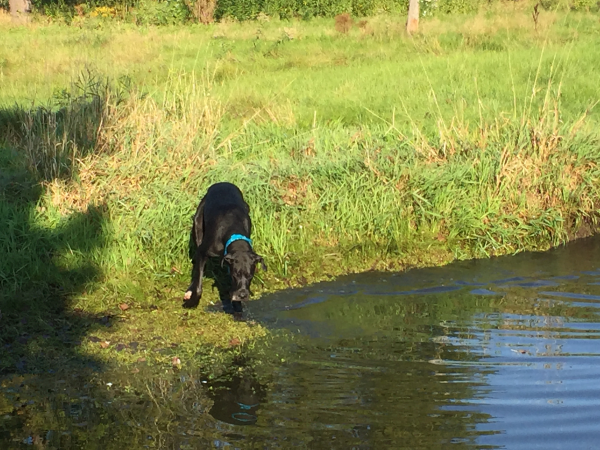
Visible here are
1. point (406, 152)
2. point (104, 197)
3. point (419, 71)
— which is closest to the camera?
point (104, 197)

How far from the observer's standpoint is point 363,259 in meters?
8.84

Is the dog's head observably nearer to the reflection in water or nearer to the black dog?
the black dog

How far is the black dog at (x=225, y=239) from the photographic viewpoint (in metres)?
6.95

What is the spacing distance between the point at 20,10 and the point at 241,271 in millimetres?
30067

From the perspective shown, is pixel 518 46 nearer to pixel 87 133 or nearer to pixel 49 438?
pixel 87 133

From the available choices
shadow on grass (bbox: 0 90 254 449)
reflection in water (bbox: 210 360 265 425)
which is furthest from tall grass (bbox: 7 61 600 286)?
reflection in water (bbox: 210 360 265 425)

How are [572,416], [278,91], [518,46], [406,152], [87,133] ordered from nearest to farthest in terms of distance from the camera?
[572,416], [87,133], [406,152], [278,91], [518,46]

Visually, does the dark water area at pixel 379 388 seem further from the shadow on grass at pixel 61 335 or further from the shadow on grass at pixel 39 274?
the shadow on grass at pixel 39 274

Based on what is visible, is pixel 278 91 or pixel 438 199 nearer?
pixel 438 199

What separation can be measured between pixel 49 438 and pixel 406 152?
6544 mm

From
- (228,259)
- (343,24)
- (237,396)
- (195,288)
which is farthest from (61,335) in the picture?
(343,24)

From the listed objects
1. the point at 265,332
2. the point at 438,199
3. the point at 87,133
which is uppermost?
the point at 87,133

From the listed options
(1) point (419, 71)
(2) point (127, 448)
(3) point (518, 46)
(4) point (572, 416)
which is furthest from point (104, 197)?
(3) point (518, 46)

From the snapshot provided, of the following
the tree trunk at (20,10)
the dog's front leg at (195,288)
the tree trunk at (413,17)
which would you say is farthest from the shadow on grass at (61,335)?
the tree trunk at (20,10)
